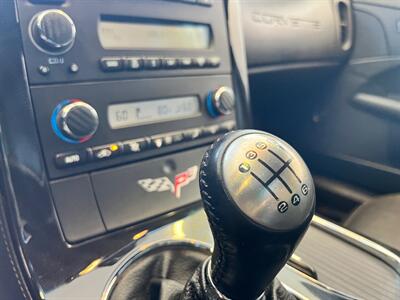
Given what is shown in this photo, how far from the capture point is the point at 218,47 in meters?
0.67

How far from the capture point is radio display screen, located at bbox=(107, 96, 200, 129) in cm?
54

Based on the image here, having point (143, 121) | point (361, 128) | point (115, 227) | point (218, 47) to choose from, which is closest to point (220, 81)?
point (218, 47)

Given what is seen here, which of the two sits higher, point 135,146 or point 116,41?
point 116,41

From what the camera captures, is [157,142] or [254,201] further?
[157,142]

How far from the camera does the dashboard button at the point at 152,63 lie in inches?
22.4

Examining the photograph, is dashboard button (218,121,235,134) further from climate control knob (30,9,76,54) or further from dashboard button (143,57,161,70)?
climate control knob (30,9,76,54)

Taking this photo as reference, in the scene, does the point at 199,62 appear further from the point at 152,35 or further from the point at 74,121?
the point at 74,121

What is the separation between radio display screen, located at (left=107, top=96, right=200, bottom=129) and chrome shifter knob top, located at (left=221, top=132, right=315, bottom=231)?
0.77 ft

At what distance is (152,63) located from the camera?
1.89 feet

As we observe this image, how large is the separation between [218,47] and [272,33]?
23 centimetres

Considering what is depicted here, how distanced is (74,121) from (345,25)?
774 mm

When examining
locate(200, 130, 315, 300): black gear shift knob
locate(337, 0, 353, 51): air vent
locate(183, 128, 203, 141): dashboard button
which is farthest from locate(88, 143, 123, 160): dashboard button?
locate(337, 0, 353, 51): air vent

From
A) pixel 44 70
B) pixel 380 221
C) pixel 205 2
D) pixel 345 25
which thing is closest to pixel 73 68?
pixel 44 70

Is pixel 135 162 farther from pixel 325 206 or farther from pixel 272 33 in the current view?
pixel 325 206
